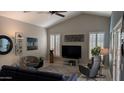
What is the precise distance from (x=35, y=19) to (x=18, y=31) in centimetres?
73

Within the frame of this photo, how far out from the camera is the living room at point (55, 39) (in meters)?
4.24

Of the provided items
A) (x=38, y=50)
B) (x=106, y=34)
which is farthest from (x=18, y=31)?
(x=106, y=34)

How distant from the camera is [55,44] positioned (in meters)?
4.72

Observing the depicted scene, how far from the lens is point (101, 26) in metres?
4.23

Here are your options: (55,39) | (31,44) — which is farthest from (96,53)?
(31,44)

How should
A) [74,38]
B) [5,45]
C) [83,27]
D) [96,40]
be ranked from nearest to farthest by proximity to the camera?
[5,45], [96,40], [83,27], [74,38]

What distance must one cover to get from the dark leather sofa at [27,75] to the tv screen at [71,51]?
2108 millimetres

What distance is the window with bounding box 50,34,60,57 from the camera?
450 cm

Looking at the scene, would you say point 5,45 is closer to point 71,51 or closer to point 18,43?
point 18,43

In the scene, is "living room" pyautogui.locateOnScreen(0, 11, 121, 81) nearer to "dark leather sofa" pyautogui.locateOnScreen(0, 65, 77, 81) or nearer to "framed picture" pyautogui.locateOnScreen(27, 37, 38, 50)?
"framed picture" pyautogui.locateOnScreen(27, 37, 38, 50)

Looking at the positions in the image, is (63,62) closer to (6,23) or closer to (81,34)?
(81,34)

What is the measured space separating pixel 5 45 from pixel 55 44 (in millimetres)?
1601

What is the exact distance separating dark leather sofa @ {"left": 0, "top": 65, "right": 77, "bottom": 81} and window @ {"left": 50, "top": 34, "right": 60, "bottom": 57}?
167 cm
